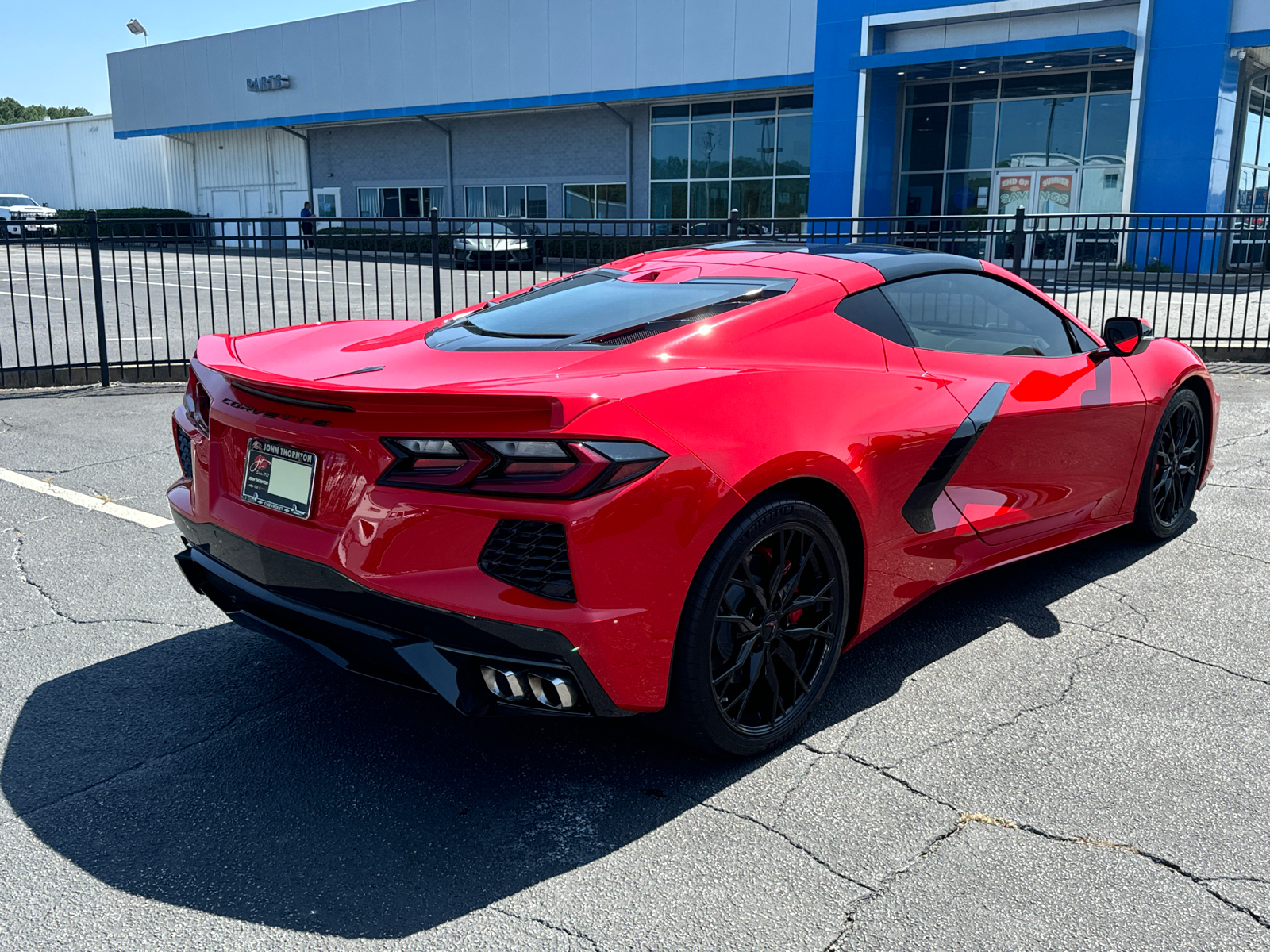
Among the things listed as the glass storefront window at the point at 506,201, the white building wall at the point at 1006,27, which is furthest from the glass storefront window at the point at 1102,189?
the glass storefront window at the point at 506,201

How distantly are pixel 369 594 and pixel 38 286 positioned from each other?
18.7 metres

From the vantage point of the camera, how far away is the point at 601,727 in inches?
130

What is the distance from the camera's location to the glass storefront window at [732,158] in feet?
100

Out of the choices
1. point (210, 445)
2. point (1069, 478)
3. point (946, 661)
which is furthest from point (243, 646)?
point (1069, 478)

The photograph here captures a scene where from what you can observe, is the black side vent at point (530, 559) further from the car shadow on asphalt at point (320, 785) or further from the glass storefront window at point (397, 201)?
the glass storefront window at point (397, 201)

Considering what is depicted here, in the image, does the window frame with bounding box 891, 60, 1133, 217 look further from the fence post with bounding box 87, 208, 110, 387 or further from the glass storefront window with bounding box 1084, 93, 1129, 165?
the fence post with bounding box 87, 208, 110, 387

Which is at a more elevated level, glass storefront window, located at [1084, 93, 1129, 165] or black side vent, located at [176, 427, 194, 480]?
glass storefront window, located at [1084, 93, 1129, 165]

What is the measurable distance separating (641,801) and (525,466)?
1.02 metres

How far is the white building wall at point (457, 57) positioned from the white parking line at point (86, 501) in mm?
26128

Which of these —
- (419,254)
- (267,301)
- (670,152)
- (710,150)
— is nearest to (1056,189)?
(710,150)

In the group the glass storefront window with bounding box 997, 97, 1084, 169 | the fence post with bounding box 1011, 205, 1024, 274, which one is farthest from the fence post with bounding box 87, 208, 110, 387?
the glass storefront window with bounding box 997, 97, 1084, 169

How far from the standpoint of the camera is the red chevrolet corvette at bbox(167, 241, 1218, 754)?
2.53 metres

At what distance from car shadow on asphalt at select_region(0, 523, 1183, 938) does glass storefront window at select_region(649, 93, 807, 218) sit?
2854 cm

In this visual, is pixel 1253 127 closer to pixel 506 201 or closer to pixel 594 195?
pixel 594 195
